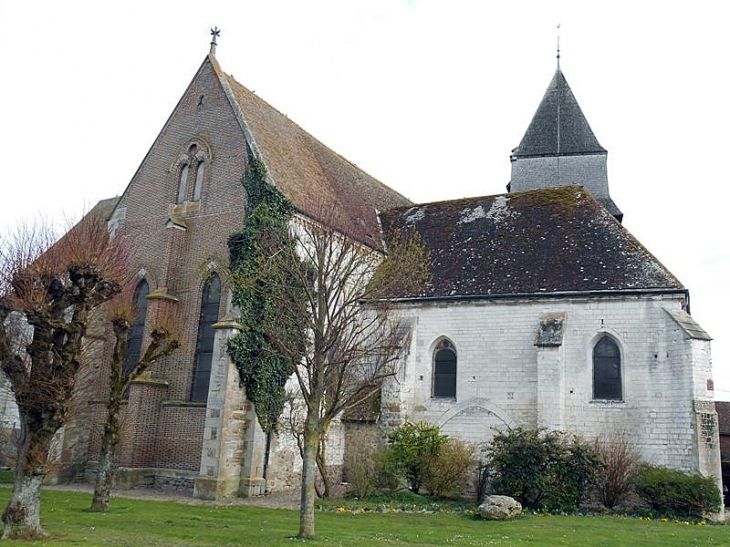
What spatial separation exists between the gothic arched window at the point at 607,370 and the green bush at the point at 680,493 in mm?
2842

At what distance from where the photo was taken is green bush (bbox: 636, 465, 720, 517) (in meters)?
16.1

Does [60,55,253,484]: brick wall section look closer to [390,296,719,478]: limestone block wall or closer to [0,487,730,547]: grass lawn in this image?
[0,487,730,547]: grass lawn

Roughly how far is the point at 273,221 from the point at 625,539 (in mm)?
12219

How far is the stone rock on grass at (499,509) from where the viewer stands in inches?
576

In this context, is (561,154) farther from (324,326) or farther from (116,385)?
(116,385)

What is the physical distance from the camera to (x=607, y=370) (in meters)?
19.2

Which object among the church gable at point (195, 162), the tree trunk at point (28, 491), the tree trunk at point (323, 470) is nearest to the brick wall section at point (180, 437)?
the tree trunk at point (323, 470)

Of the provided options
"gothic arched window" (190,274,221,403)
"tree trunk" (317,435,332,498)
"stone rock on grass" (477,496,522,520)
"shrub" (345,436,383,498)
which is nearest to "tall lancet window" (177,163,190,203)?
"gothic arched window" (190,274,221,403)

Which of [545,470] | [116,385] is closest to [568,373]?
[545,470]

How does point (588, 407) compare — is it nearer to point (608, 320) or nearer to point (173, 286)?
point (608, 320)

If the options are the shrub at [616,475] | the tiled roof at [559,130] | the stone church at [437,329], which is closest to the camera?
the shrub at [616,475]

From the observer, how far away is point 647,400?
18312 mm

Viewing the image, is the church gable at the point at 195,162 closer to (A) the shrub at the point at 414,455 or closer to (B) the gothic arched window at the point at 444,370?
(B) the gothic arched window at the point at 444,370

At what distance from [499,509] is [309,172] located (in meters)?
13.7
